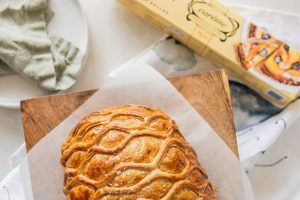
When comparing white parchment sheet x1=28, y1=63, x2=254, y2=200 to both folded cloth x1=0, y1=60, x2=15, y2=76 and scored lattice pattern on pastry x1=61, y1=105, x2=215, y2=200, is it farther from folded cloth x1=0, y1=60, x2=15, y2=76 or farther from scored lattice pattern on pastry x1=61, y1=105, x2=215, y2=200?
folded cloth x1=0, y1=60, x2=15, y2=76

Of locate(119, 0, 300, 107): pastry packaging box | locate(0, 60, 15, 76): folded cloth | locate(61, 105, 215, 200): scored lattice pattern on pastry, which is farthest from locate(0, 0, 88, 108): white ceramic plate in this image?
locate(61, 105, 215, 200): scored lattice pattern on pastry

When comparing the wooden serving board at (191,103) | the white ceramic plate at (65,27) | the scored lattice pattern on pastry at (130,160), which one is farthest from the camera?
the white ceramic plate at (65,27)

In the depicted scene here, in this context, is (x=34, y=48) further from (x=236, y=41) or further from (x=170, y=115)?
(x=236, y=41)

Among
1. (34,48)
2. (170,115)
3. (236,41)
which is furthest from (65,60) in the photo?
(236,41)

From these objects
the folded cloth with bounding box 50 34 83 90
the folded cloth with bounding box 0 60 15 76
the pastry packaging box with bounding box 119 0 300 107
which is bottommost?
the folded cloth with bounding box 0 60 15 76

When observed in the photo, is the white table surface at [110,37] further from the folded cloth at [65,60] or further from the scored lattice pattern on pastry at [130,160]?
the scored lattice pattern on pastry at [130,160]

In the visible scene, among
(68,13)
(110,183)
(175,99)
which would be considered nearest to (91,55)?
(68,13)

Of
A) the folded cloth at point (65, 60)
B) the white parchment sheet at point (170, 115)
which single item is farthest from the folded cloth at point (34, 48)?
the white parchment sheet at point (170, 115)
